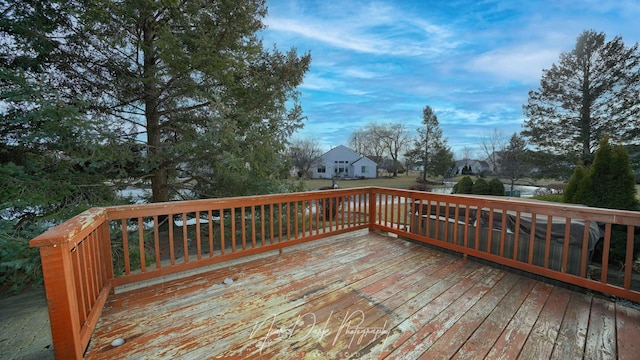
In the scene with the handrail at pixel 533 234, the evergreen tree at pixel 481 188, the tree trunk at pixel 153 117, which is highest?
the tree trunk at pixel 153 117

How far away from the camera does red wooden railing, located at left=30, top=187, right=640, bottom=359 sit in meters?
1.41

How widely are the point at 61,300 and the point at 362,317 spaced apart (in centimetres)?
189

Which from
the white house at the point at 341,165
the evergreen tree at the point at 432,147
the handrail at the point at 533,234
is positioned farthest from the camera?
the white house at the point at 341,165

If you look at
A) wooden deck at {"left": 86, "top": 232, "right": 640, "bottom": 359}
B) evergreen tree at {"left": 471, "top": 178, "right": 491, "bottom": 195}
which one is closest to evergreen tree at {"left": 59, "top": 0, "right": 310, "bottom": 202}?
wooden deck at {"left": 86, "top": 232, "right": 640, "bottom": 359}

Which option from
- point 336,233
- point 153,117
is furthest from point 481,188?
point 153,117

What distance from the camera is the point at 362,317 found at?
6.51ft

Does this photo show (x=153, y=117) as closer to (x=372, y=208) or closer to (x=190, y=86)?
(x=190, y=86)

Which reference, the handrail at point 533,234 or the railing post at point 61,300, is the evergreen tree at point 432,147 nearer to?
the handrail at point 533,234

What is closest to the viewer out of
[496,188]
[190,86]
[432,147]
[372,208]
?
[190,86]

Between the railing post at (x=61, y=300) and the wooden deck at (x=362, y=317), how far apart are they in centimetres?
24

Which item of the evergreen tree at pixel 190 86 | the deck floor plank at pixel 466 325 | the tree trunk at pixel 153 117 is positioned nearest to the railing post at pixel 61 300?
the deck floor plank at pixel 466 325

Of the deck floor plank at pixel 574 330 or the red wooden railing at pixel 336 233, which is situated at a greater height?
the red wooden railing at pixel 336 233

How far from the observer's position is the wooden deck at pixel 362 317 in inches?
64.9

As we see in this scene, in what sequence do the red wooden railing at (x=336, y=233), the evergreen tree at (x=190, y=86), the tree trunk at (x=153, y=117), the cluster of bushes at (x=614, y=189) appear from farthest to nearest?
the cluster of bushes at (x=614, y=189) → the tree trunk at (x=153, y=117) → the evergreen tree at (x=190, y=86) → the red wooden railing at (x=336, y=233)
